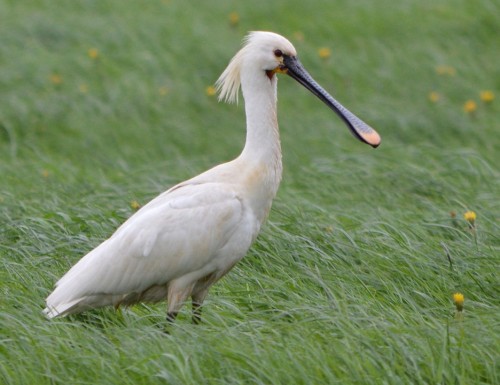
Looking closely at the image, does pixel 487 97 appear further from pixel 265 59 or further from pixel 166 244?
pixel 166 244

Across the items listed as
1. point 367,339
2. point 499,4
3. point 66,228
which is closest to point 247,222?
point 367,339

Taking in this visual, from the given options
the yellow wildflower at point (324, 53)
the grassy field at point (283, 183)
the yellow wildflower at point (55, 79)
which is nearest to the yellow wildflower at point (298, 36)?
the grassy field at point (283, 183)

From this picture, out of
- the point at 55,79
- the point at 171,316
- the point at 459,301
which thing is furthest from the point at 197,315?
the point at 55,79

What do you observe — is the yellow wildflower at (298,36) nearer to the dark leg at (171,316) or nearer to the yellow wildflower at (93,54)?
the yellow wildflower at (93,54)

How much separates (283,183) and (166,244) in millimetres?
3033

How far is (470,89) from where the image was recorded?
1141cm

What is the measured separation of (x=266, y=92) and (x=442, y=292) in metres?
1.21

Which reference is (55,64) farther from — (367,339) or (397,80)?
(367,339)

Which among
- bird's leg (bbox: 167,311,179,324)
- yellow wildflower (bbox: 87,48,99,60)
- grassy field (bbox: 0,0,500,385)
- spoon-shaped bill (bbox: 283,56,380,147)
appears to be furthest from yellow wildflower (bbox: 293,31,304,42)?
bird's leg (bbox: 167,311,179,324)

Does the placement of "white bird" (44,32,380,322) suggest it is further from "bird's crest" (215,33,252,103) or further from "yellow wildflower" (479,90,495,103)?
"yellow wildflower" (479,90,495,103)

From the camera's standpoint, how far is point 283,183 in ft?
26.8

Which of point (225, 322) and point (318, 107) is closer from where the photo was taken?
point (225, 322)

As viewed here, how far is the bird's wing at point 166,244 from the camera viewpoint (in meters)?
5.13

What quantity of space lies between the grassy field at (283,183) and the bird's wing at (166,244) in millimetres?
192
